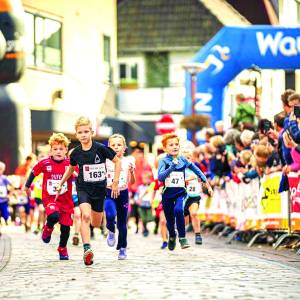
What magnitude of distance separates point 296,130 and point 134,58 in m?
46.7

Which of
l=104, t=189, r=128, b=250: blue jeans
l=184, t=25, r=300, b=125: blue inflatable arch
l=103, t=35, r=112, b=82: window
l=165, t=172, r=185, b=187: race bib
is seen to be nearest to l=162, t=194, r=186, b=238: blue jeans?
l=165, t=172, r=185, b=187: race bib

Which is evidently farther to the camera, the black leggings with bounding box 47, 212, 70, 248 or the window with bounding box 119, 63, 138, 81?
the window with bounding box 119, 63, 138, 81

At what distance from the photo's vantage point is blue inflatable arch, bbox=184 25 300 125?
26297mm

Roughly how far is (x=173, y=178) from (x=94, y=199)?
89.3 inches

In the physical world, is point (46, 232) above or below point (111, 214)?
below

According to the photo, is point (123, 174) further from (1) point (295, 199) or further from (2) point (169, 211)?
(1) point (295, 199)

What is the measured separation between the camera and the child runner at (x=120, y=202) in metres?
16.4

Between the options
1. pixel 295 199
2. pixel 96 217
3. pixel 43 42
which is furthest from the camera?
pixel 43 42

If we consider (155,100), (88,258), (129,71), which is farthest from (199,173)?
(129,71)

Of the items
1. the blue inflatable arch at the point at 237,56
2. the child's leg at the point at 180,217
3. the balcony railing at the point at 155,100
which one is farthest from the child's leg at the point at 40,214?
the balcony railing at the point at 155,100

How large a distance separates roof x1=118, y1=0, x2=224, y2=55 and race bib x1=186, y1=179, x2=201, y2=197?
4267 centimetres

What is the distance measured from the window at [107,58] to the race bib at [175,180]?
31.8m

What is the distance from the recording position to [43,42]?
43281mm

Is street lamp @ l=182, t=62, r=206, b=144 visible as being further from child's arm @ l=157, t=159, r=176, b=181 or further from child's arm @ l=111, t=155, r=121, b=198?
child's arm @ l=111, t=155, r=121, b=198
